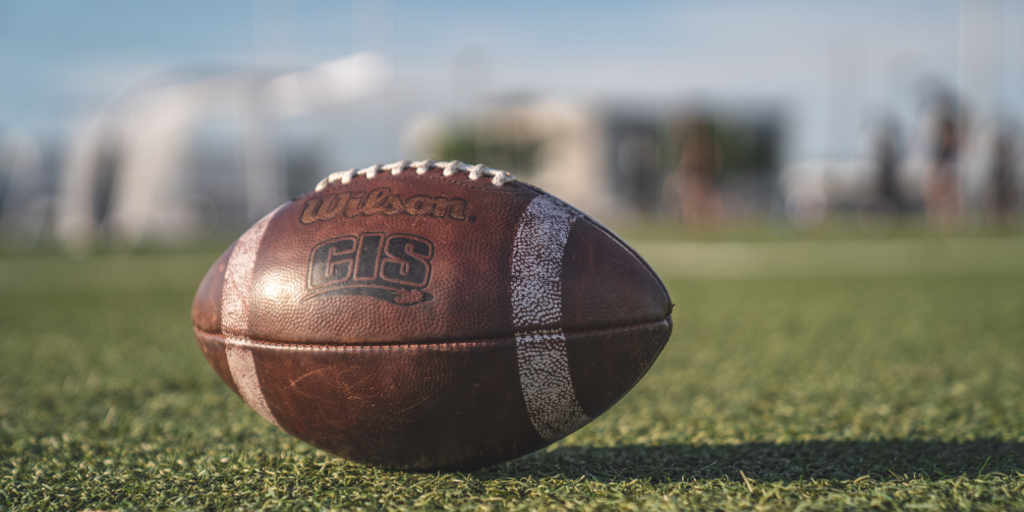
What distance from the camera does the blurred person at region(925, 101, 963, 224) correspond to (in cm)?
1356

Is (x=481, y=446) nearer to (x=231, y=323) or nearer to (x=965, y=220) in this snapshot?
(x=231, y=323)

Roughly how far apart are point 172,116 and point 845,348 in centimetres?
1694

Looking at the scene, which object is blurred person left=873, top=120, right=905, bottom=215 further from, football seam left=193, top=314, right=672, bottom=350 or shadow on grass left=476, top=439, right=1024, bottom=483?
football seam left=193, top=314, right=672, bottom=350

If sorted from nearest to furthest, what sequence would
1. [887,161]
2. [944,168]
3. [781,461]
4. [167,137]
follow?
[781,461], [944,168], [887,161], [167,137]

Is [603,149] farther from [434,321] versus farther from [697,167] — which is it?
[434,321]

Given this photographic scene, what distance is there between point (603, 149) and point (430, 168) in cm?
4234

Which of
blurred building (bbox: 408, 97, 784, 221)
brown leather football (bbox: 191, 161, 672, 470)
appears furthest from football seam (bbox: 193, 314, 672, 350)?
blurred building (bbox: 408, 97, 784, 221)

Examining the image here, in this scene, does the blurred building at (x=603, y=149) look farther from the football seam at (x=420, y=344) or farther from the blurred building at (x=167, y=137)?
the football seam at (x=420, y=344)

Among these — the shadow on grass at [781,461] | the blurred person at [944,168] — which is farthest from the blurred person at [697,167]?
the shadow on grass at [781,461]

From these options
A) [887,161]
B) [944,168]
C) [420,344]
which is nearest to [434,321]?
[420,344]

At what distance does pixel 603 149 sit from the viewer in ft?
142

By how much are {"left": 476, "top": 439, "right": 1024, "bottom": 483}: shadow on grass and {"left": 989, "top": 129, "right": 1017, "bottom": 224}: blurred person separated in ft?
53.3

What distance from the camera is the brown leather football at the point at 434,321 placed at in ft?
4.99

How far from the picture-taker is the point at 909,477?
169 cm
